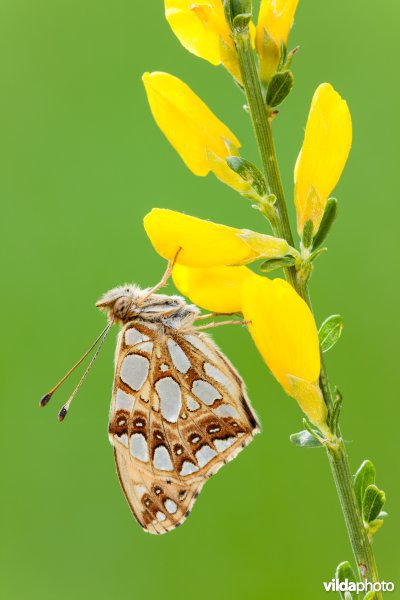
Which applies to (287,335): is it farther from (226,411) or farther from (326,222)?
(226,411)

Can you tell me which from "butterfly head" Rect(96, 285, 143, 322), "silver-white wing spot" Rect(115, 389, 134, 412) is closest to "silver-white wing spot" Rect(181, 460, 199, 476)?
"silver-white wing spot" Rect(115, 389, 134, 412)

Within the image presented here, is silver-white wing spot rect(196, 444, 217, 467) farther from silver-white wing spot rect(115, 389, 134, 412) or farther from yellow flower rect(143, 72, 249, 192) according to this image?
yellow flower rect(143, 72, 249, 192)

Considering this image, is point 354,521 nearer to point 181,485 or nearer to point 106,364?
point 181,485

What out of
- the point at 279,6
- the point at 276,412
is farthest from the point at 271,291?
the point at 276,412

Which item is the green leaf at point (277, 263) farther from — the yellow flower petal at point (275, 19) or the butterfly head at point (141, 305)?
the butterfly head at point (141, 305)

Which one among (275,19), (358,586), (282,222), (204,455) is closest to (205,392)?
(204,455)

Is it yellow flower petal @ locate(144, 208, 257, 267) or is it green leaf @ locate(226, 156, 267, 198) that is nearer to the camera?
green leaf @ locate(226, 156, 267, 198)

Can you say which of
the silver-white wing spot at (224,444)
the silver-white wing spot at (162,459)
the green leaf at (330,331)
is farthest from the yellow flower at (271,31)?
the silver-white wing spot at (162,459)
